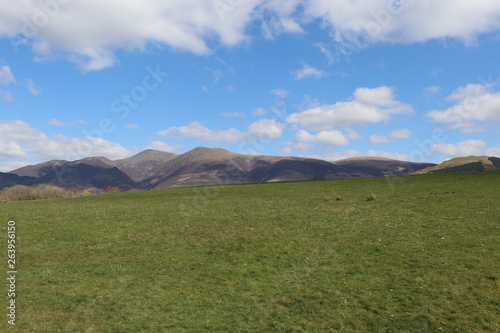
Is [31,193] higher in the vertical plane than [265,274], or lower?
higher

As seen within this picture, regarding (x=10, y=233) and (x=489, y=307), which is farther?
(x=10, y=233)

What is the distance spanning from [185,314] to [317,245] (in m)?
10.5

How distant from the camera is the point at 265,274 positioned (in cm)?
1608

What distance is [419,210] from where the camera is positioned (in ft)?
98.0

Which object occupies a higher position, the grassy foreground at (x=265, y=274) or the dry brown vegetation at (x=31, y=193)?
the dry brown vegetation at (x=31, y=193)

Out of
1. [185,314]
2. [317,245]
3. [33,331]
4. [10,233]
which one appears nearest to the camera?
[33,331]

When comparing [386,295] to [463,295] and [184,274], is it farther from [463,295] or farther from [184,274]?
[184,274]

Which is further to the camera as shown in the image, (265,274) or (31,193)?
(31,193)

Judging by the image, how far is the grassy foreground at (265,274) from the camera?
11547mm

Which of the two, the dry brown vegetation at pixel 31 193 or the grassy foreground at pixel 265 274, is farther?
the dry brown vegetation at pixel 31 193

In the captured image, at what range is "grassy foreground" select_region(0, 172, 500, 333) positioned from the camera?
37.9ft

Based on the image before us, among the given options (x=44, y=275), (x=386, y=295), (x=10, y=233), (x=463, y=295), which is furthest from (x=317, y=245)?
(x=10, y=233)

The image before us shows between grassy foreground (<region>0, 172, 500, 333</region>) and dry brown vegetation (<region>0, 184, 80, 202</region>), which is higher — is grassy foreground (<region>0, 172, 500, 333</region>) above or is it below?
below

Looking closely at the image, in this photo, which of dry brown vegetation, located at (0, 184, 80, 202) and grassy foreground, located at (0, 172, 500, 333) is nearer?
grassy foreground, located at (0, 172, 500, 333)
